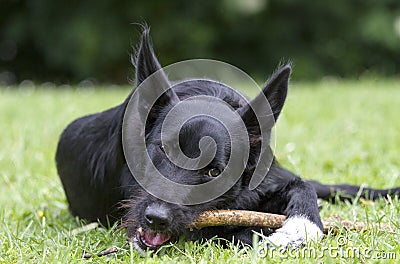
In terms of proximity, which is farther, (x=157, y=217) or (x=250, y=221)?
(x=250, y=221)

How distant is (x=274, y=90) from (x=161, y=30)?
12562 millimetres

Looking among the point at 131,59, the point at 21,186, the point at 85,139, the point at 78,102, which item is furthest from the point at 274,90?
the point at 78,102

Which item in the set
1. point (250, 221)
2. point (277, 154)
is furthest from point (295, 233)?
point (277, 154)

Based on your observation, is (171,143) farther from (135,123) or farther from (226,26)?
(226,26)

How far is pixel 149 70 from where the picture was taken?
11.1ft

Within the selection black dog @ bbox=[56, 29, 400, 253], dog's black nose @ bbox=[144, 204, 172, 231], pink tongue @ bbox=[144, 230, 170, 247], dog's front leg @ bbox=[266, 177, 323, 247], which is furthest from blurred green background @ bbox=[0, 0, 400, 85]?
dog's black nose @ bbox=[144, 204, 172, 231]

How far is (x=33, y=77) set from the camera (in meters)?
17.5

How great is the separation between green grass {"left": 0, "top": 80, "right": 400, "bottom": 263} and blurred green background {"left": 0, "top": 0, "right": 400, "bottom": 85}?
4.75 metres

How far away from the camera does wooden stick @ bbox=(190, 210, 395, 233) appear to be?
329 cm

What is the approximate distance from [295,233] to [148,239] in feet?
2.43

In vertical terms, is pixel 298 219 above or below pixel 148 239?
above

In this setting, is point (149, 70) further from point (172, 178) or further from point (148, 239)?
point (148, 239)

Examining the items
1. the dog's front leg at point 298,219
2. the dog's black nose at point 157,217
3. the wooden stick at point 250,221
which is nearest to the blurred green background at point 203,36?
the dog's front leg at point 298,219

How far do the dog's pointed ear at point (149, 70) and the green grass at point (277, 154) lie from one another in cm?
82
